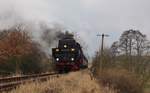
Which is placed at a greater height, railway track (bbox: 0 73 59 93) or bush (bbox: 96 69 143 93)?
railway track (bbox: 0 73 59 93)

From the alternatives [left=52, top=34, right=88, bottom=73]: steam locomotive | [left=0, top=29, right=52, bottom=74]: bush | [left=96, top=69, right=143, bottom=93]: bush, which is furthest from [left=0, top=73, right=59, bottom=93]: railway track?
[left=96, top=69, right=143, bottom=93]: bush

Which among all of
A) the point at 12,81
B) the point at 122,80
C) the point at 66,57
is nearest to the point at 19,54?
the point at 66,57

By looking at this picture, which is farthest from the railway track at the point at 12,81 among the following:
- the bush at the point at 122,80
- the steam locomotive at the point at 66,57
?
the bush at the point at 122,80

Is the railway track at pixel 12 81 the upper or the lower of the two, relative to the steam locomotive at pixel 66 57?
lower

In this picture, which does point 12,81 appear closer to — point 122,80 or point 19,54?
point 19,54

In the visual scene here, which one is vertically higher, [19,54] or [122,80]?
[19,54]

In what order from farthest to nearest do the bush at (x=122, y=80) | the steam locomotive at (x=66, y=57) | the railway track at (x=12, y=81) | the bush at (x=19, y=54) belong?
the bush at (x=19, y=54), the bush at (x=122, y=80), the steam locomotive at (x=66, y=57), the railway track at (x=12, y=81)

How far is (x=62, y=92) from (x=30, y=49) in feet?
115

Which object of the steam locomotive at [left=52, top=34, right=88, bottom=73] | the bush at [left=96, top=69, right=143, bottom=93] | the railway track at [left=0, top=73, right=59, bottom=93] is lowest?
the bush at [left=96, top=69, right=143, bottom=93]

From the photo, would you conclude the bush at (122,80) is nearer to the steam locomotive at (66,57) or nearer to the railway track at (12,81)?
the steam locomotive at (66,57)

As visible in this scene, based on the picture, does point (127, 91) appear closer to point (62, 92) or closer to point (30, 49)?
point (30, 49)

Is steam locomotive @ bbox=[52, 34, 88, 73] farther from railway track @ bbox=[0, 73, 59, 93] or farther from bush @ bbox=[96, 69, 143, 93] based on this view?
railway track @ bbox=[0, 73, 59, 93]

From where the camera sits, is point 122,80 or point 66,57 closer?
point 66,57

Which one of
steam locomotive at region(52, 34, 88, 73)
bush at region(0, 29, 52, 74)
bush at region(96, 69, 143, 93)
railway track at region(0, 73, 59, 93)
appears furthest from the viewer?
bush at region(0, 29, 52, 74)
